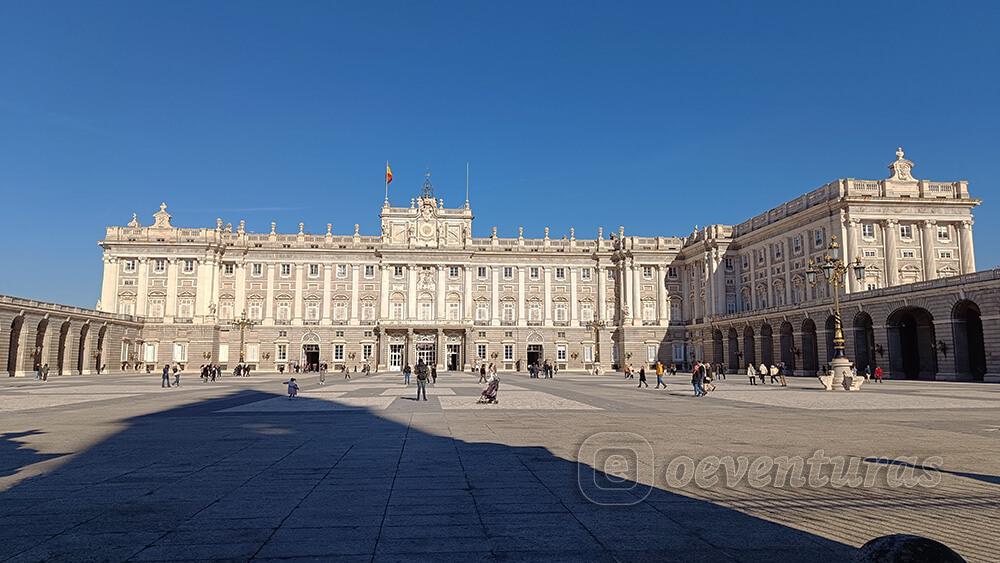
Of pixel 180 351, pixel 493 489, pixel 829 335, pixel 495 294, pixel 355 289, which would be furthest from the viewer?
pixel 495 294

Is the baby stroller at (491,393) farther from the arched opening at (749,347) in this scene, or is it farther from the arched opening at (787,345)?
the arched opening at (749,347)

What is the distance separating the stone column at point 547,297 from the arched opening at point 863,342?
3739 centimetres

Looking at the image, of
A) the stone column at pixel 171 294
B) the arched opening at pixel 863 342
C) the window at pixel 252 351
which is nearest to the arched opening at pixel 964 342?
the arched opening at pixel 863 342

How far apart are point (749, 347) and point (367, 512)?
6433 centimetres

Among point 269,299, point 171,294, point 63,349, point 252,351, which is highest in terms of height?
point 171,294

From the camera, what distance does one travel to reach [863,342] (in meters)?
49.4

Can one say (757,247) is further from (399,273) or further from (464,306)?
(399,273)

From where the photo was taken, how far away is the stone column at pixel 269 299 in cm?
7625

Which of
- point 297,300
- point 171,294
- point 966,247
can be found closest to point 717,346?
point 966,247

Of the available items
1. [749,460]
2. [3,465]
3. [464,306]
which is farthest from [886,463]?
[464,306]

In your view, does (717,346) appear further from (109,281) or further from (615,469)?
(109,281)

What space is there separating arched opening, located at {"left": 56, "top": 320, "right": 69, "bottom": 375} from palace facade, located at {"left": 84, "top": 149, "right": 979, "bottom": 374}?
10.8 m

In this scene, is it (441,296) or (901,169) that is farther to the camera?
(441,296)

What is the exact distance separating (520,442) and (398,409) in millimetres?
8920
